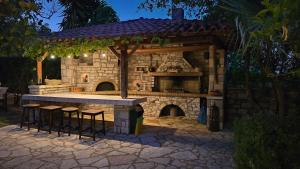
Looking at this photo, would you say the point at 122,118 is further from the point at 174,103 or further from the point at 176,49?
the point at 176,49

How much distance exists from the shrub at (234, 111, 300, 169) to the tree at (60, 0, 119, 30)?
14.6 m

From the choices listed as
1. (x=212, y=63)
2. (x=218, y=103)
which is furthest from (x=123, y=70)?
(x=218, y=103)

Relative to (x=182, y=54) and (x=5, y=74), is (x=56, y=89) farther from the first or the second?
(x=5, y=74)

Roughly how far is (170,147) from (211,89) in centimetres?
282

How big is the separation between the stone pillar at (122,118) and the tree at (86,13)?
10765mm

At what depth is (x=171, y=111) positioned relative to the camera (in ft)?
30.7

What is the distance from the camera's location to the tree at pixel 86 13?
16172 mm

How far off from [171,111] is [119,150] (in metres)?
4.36

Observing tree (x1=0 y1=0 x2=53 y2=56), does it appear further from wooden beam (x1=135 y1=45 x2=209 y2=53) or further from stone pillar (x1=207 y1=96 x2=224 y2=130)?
wooden beam (x1=135 y1=45 x2=209 y2=53)

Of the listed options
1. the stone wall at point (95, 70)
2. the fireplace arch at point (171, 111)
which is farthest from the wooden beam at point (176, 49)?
the fireplace arch at point (171, 111)

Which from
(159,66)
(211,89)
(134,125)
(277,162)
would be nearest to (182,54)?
(159,66)

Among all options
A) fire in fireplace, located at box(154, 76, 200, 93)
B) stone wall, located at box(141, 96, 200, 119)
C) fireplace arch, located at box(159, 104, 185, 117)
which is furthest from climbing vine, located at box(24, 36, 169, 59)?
fireplace arch, located at box(159, 104, 185, 117)

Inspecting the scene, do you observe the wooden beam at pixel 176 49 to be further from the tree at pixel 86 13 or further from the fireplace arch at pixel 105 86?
the tree at pixel 86 13

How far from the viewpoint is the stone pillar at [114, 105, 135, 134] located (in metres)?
6.70
